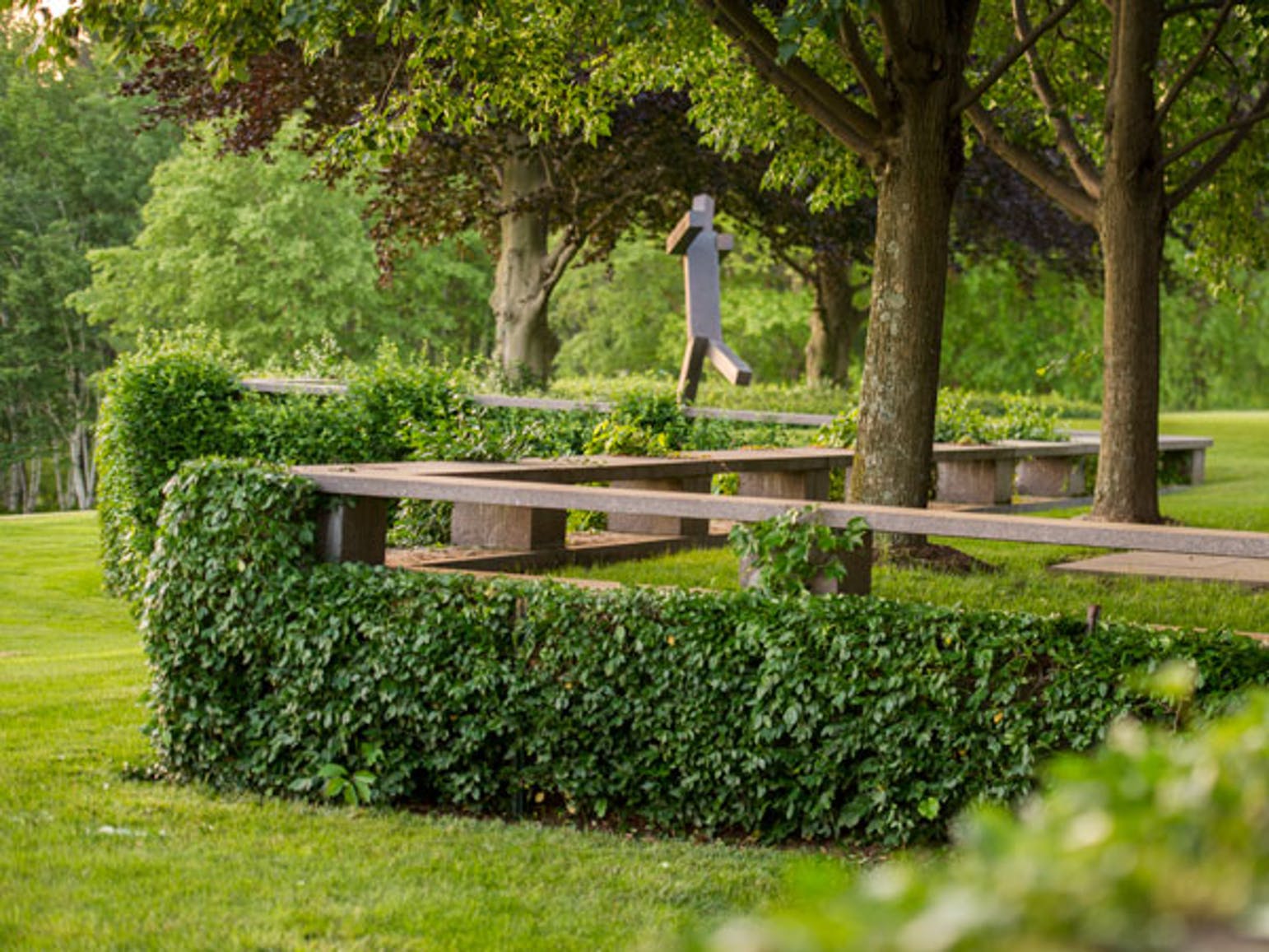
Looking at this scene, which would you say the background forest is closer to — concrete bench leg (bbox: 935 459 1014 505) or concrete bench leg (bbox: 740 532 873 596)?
concrete bench leg (bbox: 935 459 1014 505)

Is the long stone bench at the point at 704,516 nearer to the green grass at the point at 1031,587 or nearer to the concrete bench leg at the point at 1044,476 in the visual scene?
the green grass at the point at 1031,587

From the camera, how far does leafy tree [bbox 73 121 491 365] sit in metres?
42.6

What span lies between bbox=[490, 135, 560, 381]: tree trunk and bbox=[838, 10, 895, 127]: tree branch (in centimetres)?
1526

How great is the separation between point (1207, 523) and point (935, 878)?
13.9 metres

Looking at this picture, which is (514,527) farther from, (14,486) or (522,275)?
(14,486)

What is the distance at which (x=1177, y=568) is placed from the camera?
11023 millimetres

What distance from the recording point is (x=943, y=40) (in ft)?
33.7

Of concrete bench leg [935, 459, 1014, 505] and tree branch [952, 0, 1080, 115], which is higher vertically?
tree branch [952, 0, 1080, 115]

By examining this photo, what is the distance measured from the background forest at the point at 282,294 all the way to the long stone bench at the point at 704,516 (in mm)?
30942

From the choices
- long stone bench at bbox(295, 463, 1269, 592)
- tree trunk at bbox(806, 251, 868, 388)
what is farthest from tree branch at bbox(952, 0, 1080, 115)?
tree trunk at bbox(806, 251, 868, 388)

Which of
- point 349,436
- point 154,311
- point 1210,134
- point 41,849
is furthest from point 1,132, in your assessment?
point 41,849

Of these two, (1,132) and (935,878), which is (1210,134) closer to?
(935,878)

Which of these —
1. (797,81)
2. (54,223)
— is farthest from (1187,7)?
(54,223)

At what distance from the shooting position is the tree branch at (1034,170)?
1334 cm
